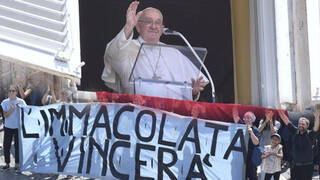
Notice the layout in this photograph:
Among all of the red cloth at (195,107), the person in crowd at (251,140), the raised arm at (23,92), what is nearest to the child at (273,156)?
the person in crowd at (251,140)

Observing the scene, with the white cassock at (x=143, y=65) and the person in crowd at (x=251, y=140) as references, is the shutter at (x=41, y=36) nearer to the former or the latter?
the white cassock at (x=143, y=65)

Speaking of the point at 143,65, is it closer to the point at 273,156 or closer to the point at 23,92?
the point at 23,92

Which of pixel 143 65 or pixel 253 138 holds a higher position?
pixel 143 65

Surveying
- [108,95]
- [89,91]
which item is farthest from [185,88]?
[108,95]

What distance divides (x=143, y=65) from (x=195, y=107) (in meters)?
2.97

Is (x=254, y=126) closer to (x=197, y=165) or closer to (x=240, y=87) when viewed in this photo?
(x=197, y=165)

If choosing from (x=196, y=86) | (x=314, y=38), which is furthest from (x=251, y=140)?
(x=314, y=38)

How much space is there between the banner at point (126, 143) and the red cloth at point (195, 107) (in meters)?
0.27

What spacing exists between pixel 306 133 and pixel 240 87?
3925 mm

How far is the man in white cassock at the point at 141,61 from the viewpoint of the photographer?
45.8 ft

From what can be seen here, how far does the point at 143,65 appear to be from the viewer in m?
14.0

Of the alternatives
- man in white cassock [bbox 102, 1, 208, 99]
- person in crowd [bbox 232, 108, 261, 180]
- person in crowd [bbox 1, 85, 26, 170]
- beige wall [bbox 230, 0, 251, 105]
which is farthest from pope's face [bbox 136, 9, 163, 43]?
person in crowd [bbox 232, 108, 261, 180]

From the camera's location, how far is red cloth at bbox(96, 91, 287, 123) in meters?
11.1

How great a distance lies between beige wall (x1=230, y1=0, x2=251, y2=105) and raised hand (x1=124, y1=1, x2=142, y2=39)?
2012 mm
